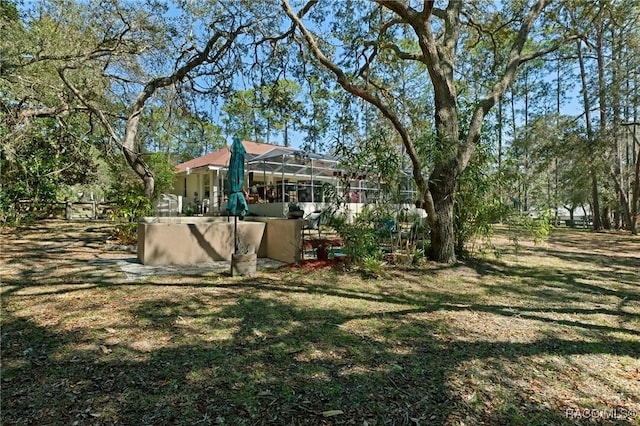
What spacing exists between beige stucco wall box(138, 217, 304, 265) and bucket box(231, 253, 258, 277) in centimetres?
123

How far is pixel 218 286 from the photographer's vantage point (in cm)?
531

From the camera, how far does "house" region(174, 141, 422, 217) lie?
47.6 feet

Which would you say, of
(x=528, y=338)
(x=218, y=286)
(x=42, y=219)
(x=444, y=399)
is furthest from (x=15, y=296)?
(x=42, y=219)

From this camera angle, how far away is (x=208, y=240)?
23.8 ft

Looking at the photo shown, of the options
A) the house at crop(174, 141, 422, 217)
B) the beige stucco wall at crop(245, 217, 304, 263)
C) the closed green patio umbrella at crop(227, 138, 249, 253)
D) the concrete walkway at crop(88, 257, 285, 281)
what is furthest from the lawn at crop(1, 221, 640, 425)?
the house at crop(174, 141, 422, 217)

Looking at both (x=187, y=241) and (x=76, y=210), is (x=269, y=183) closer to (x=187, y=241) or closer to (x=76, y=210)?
(x=76, y=210)

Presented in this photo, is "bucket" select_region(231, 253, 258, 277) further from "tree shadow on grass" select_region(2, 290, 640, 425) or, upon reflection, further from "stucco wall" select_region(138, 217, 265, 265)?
"tree shadow on grass" select_region(2, 290, 640, 425)

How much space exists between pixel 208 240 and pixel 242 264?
1.59 meters

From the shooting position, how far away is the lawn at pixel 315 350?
2.26m

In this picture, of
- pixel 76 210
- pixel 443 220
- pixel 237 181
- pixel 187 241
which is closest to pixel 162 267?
pixel 187 241

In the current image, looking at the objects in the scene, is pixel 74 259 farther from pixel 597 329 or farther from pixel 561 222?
pixel 561 222

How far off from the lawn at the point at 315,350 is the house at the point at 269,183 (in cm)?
601

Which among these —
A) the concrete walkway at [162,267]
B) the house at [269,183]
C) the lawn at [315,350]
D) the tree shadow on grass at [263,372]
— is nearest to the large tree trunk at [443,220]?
the lawn at [315,350]

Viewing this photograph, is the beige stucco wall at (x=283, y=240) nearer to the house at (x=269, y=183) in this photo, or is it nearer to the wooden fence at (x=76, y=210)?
the house at (x=269, y=183)
